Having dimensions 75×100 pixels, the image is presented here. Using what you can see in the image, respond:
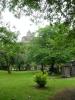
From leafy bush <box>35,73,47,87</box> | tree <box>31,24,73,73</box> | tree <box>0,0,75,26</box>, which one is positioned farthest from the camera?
tree <box>31,24,73,73</box>

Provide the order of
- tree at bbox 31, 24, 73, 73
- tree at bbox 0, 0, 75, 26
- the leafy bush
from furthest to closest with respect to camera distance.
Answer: tree at bbox 31, 24, 73, 73
the leafy bush
tree at bbox 0, 0, 75, 26

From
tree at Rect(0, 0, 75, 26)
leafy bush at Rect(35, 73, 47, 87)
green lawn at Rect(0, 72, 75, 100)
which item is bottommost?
green lawn at Rect(0, 72, 75, 100)

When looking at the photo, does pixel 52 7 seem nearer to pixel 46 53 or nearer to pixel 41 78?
pixel 41 78

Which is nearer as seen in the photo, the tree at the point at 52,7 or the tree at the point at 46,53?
the tree at the point at 52,7

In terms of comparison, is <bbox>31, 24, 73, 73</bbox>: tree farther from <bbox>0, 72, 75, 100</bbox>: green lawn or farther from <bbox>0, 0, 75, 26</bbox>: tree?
<bbox>0, 0, 75, 26</bbox>: tree

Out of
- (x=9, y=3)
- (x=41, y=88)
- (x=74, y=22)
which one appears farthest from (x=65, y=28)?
(x=41, y=88)

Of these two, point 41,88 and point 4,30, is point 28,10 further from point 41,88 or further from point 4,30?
point 41,88

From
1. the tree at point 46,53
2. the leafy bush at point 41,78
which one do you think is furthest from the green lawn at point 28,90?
the tree at point 46,53

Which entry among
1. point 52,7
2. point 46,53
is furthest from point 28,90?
point 46,53

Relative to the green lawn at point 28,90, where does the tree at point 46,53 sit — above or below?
above

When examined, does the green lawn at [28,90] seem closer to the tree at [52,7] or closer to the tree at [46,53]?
the tree at [52,7]

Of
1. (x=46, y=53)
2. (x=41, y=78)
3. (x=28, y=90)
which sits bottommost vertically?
(x=28, y=90)

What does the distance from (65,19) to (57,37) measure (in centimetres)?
377

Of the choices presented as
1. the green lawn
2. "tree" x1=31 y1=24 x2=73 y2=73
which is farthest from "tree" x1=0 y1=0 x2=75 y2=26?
"tree" x1=31 y1=24 x2=73 y2=73
